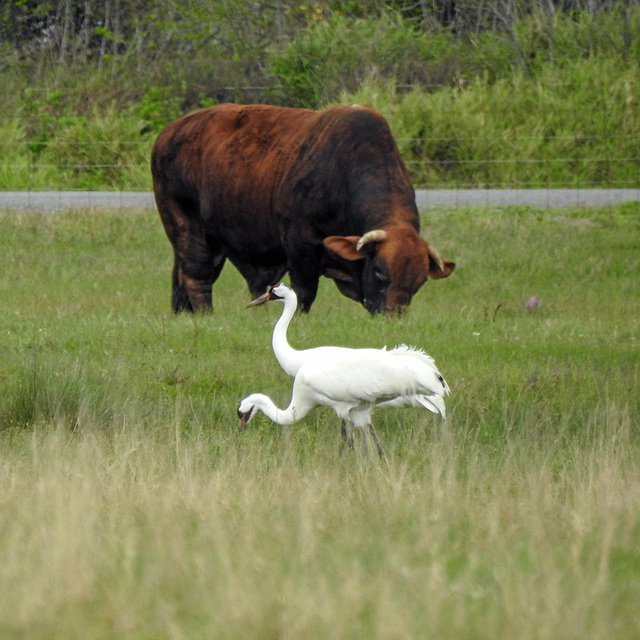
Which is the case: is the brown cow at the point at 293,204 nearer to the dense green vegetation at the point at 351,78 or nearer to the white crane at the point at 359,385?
the white crane at the point at 359,385

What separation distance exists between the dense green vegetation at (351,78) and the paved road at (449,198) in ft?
4.44

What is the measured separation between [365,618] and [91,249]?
14.2 meters

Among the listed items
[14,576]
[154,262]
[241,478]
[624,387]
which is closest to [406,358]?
[241,478]

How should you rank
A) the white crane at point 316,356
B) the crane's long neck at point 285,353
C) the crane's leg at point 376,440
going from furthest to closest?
the crane's long neck at point 285,353, the white crane at point 316,356, the crane's leg at point 376,440

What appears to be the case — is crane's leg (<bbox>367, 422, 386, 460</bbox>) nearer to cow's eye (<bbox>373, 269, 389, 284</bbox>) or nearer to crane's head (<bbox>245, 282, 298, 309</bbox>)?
crane's head (<bbox>245, 282, 298, 309</bbox>)

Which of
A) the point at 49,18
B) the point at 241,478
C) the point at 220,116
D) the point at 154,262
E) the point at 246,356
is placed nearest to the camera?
the point at 241,478

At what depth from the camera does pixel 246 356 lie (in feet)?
31.0

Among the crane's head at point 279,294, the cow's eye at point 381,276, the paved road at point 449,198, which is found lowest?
the paved road at point 449,198

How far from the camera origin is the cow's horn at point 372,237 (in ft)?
35.8

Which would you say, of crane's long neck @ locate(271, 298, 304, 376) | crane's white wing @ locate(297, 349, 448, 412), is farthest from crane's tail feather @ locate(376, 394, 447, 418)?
crane's long neck @ locate(271, 298, 304, 376)

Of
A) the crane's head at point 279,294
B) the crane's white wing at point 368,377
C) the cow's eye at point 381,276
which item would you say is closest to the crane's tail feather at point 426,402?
the crane's white wing at point 368,377

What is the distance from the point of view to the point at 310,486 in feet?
18.7

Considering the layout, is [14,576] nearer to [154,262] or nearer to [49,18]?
[154,262]

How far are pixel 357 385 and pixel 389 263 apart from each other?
12.7 ft
